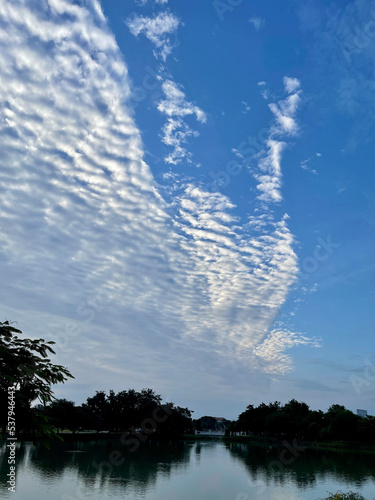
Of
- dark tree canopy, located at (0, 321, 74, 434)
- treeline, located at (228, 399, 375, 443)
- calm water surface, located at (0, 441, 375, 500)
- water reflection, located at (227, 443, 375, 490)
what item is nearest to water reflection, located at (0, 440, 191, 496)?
calm water surface, located at (0, 441, 375, 500)

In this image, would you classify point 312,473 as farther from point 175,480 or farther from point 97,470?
point 97,470

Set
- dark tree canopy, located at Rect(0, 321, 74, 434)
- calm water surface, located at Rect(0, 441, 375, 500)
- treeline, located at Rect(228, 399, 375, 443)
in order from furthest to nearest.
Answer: treeline, located at Rect(228, 399, 375, 443) < calm water surface, located at Rect(0, 441, 375, 500) < dark tree canopy, located at Rect(0, 321, 74, 434)

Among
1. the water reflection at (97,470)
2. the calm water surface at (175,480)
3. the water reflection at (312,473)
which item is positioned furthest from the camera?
the water reflection at (312,473)

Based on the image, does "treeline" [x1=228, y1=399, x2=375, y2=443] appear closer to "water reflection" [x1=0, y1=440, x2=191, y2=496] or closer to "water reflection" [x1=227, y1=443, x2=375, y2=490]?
"water reflection" [x1=227, y1=443, x2=375, y2=490]

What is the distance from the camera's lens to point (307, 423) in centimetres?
11556

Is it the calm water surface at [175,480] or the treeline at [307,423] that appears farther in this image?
the treeline at [307,423]

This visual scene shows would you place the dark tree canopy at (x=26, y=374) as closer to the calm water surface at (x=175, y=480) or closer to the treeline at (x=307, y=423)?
the calm water surface at (x=175, y=480)

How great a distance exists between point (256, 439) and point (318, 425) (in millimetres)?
43692

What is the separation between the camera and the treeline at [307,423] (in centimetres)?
8846

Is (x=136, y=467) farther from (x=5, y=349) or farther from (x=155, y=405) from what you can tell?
(x=155, y=405)

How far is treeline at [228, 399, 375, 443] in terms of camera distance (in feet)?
290

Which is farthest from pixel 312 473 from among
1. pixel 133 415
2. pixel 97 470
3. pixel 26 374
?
pixel 133 415

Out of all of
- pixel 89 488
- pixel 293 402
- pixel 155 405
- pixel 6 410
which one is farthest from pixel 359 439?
pixel 6 410

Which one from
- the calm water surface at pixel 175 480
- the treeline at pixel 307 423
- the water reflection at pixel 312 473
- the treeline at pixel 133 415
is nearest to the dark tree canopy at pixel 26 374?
the calm water surface at pixel 175 480
